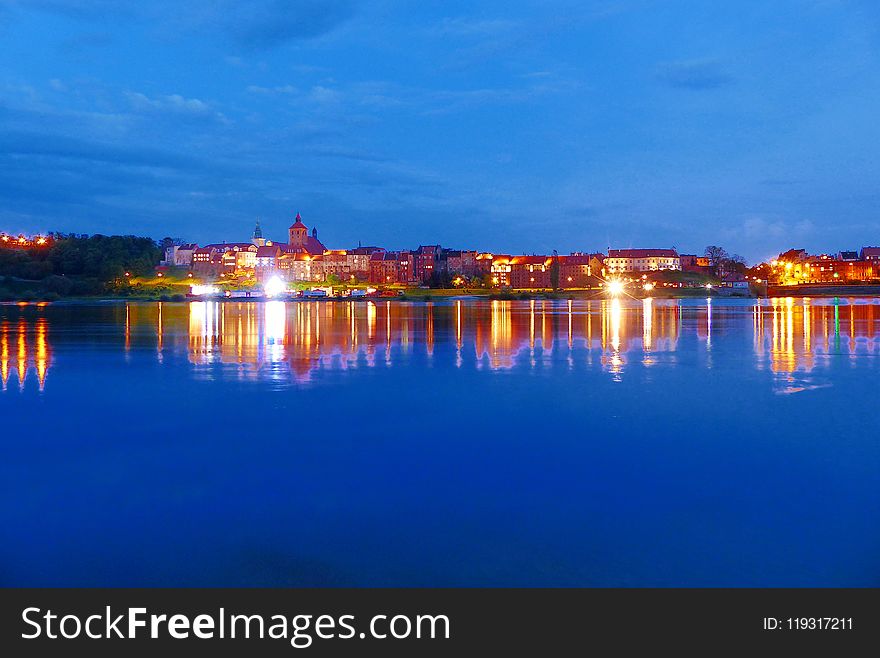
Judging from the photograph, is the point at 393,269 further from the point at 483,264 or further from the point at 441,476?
the point at 441,476

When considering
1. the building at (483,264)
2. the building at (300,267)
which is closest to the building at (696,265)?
the building at (483,264)

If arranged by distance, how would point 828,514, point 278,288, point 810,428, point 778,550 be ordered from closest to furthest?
point 778,550 < point 828,514 < point 810,428 < point 278,288

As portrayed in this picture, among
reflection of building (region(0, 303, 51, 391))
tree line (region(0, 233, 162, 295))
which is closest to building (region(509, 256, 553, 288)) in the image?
tree line (region(0, 233, 162, 295))

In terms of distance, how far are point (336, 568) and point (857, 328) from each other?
36.4 metres

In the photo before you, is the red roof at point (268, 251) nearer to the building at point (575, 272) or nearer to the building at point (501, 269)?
the building at point (501, 269)

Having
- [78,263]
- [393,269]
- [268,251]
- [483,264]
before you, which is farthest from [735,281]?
[78,263]

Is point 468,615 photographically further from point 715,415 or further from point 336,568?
point 715,415

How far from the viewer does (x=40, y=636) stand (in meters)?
5.11

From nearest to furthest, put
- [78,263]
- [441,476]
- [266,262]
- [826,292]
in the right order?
[441,476], [78,263], [826,292], [266,262]

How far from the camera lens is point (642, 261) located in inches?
7534

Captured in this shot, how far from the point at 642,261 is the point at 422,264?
58.0 metres

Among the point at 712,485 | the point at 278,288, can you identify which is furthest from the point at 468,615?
the point at 278,288

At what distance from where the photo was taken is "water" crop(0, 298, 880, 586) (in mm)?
6094

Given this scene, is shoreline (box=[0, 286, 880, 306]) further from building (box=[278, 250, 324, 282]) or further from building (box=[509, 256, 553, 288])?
building (box=[278, 250, 324, 282])
